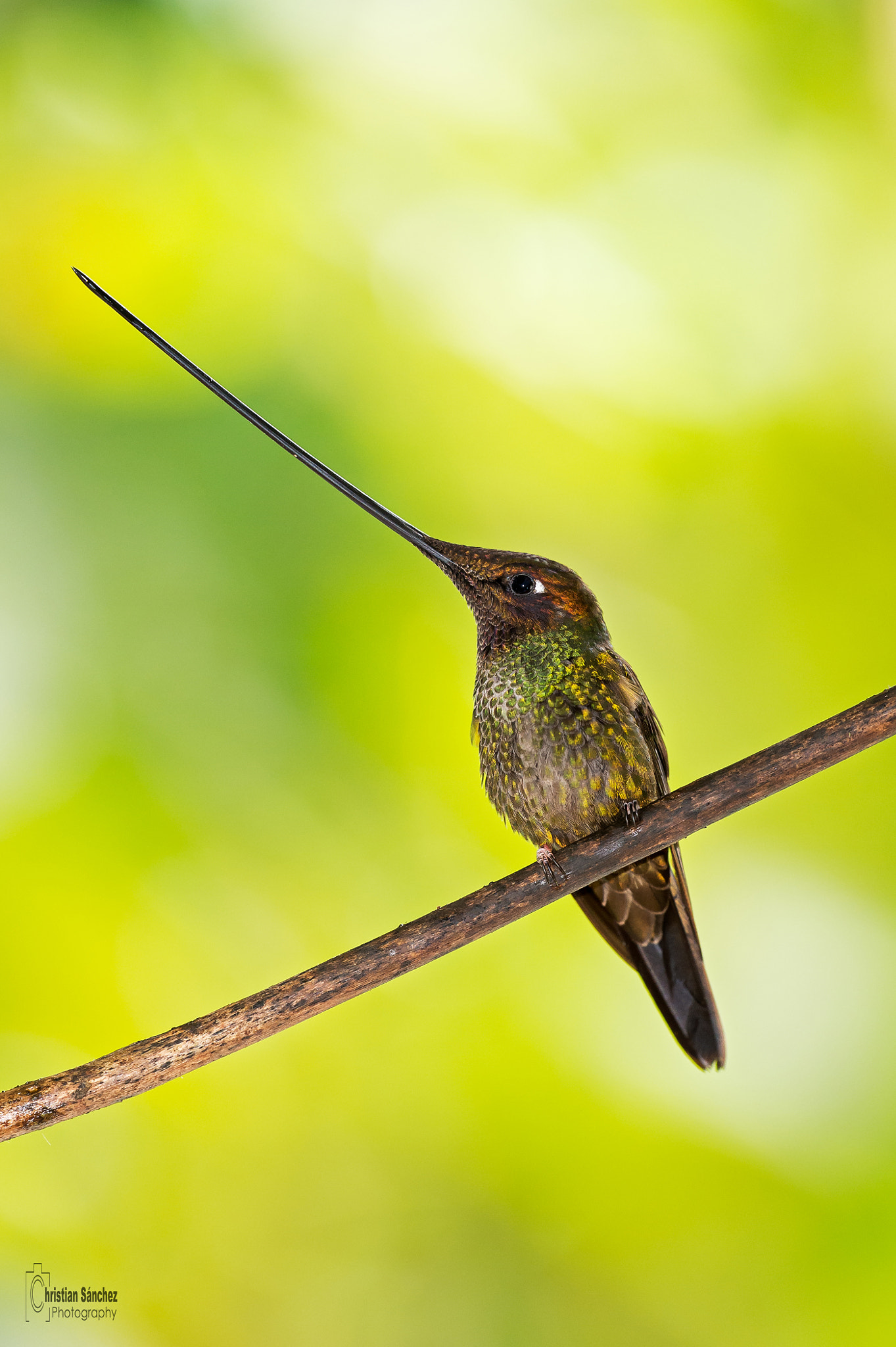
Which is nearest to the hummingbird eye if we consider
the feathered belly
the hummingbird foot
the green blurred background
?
the feathered belly

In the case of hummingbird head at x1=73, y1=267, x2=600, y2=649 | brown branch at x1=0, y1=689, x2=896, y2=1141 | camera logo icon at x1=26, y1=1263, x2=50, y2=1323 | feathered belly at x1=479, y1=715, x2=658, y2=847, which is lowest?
camera logo icon at x1=26, y1=1263, x2=50, y2=1323

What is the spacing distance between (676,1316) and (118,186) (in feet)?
10.4

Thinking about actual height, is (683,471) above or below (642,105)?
below

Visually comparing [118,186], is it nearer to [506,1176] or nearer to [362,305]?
[362,305]

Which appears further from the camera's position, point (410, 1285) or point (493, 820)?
point (493, 820)

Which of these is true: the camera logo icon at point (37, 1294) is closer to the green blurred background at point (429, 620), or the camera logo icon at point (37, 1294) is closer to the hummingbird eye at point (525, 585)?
the green blurred background at point (429, 620)

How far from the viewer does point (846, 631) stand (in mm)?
2871

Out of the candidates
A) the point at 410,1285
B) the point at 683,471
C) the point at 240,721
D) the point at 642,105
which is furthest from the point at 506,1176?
the point at 642,105

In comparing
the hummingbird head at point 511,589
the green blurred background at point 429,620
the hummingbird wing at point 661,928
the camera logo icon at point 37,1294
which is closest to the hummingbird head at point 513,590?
the hummingbird head at point 511,589

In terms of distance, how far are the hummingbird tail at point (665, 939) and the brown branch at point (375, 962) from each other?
0.39m

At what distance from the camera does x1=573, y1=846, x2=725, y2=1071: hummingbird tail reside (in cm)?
179

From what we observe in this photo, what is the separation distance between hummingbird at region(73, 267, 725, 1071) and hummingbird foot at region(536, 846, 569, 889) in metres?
0.07

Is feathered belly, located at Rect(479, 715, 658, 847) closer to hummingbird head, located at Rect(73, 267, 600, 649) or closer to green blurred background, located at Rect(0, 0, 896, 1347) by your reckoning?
hummingbird head, located at Rect(73, 267, 600, 649)

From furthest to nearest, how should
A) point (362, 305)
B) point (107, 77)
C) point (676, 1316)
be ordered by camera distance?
point (362, 305)
point (107, 77)
point (676, 1316)
